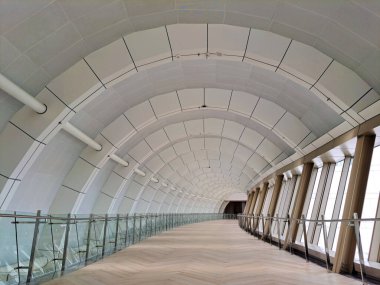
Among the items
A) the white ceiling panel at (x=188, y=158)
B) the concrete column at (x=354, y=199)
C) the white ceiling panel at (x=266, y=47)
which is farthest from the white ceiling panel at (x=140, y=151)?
the concrete column at (x=354, y=199)

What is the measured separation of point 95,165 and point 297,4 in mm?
10039

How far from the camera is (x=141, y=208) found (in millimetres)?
28484

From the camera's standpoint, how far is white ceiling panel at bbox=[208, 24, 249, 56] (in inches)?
378

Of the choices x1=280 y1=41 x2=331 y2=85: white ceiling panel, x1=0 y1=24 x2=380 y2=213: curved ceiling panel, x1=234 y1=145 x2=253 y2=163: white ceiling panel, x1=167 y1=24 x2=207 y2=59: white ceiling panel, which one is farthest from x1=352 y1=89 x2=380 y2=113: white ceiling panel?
x1=234 y1=145 x2=253 y2=163: white ceiling panel

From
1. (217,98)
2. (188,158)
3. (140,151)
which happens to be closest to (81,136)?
(217,98)

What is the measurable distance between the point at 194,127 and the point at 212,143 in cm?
524

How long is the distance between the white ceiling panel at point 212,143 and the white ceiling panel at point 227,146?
A: 304 millimetres

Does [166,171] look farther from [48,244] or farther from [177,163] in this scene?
[48,244]

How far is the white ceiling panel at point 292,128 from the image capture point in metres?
13.7

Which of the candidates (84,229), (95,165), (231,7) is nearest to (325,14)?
(231,7)

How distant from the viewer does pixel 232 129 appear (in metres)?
20.2

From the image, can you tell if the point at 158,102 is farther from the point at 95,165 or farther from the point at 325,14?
the point at 325,14

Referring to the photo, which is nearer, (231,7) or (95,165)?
(231,7)

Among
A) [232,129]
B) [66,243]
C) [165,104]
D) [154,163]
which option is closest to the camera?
[66,243]
